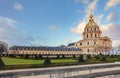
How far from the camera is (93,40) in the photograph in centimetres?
10462

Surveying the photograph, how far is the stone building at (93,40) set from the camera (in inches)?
4055

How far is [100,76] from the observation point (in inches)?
587

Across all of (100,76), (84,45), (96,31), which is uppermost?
(96,31)

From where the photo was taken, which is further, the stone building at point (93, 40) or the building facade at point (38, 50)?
the stone building at point (93, 40)

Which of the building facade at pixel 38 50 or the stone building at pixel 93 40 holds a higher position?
the stone building at pixel 93 40

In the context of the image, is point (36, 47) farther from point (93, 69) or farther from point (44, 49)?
point (93, 69)

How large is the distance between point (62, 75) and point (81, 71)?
1.81m

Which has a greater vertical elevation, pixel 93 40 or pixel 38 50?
pixel 93 40

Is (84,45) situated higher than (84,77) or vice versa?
(84,45)

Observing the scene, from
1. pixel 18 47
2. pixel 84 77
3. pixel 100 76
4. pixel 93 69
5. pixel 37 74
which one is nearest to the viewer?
pixel 37 74

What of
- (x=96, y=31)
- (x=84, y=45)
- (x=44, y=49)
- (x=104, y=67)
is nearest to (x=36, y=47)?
(x=44, y=49)

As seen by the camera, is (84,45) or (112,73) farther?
(84,45)

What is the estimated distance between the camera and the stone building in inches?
4055

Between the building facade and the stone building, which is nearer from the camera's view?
the building facade
